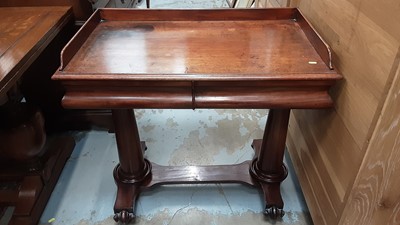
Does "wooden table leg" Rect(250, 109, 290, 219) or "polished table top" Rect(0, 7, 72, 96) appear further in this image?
"wooden table leg" Rect(250, 109, 290, 219)

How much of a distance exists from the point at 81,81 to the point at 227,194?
0.90 metres

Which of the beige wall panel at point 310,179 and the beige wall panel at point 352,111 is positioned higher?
the beige wall panel at point 352,111

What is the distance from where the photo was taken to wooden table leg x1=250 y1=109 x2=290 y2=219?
49.0 inches

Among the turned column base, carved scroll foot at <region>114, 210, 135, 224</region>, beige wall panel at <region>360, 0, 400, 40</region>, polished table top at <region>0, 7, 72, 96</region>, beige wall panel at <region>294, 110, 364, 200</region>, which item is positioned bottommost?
carved scroll foot at <region>114, 210, 135, 224</region>

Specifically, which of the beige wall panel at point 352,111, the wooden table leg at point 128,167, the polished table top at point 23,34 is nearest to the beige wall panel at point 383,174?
the beige wall panel at point 352,111

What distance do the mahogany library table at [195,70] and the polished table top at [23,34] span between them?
17cm

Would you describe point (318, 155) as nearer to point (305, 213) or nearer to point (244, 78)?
point (305, 213)

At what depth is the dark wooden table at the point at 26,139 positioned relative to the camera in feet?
3.88

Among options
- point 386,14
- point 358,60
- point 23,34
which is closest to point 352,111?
point 358,60

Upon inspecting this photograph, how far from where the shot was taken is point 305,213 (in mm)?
1364

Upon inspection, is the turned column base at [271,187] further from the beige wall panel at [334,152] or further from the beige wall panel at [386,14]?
the beige wall panel at [386,14]

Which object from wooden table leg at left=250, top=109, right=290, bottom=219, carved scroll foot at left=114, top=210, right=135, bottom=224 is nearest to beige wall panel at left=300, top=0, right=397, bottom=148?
wooden table leg at left=250, top=109, right=290, bottom=219

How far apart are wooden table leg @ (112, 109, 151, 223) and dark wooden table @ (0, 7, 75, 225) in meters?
0.34

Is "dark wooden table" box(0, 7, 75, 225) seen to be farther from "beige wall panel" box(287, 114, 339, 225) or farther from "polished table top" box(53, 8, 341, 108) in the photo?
"beige wall panel" box(287, 114, 339, 225)
